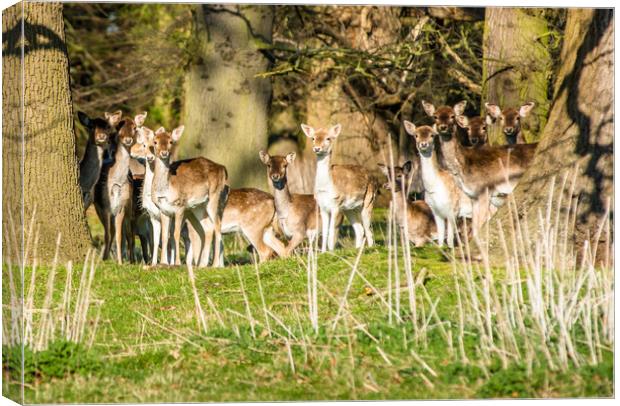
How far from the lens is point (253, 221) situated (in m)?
15.1

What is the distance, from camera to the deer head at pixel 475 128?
1605cm

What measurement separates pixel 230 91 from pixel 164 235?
11.7 feet

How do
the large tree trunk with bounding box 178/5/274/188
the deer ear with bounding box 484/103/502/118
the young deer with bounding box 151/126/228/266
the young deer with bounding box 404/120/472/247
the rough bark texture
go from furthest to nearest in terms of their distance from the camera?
the large tree trunk with bounding box 178/5/274/188 < the deer ear with bounding box 484/103/502/118 < the young deer with bounding box 404/120/472/247 < the young deer with bounding box 151/126/228/266 < the rough bark texture

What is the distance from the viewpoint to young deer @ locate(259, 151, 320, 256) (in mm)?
15062

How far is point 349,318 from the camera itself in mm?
9523

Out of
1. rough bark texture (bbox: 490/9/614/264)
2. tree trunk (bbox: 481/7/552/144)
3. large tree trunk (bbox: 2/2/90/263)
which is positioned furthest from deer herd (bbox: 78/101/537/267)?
rough bark texture (bbox: 490/9/614/264)

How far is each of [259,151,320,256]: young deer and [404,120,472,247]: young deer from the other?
143 cm

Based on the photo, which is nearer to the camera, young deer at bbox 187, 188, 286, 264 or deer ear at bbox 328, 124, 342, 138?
young deer at bbox 187, 188, 286, 264

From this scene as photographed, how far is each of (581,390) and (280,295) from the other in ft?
10.7

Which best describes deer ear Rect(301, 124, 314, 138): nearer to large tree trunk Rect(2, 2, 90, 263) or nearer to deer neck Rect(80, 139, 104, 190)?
deer neck Rect(80, 139, 104, 190)

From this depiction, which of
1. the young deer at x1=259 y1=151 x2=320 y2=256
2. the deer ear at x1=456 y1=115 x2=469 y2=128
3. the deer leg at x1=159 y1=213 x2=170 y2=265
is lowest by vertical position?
the deer leg at x1=159 y1=213 x2=170 y2=265

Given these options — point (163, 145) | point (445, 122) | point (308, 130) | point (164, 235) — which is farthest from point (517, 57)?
point (164, 235)

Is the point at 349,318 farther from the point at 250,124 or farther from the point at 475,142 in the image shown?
the point at 250,124

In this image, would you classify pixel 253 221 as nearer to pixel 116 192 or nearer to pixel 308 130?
pixel 308 130
